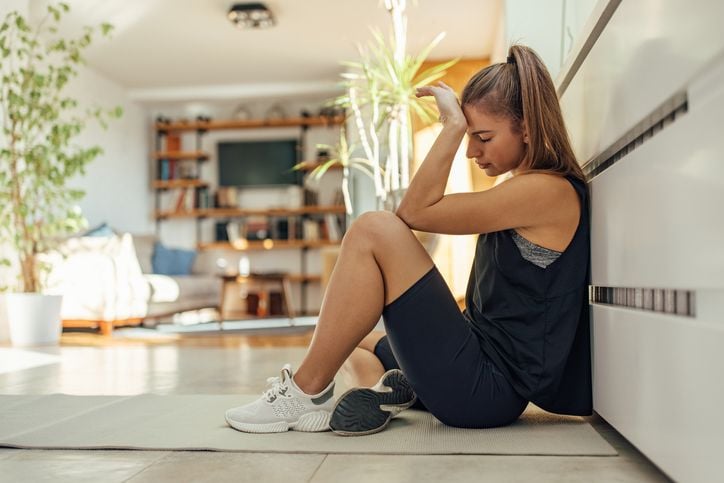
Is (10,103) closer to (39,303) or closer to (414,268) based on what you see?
(39,303)

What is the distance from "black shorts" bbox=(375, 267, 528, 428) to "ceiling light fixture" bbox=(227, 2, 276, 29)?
5.04 m

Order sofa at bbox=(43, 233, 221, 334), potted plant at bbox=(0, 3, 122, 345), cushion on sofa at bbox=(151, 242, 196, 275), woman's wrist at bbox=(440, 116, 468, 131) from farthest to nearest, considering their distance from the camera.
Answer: cushion on sofa at bbox=(151, 242, 196, 275)
sofa at bbox=(43, 233, 221, 334)
potted plant at bbox=(0, 3, 122, 345)
woman's wrist at bbox=(440, 116, 468, 131)

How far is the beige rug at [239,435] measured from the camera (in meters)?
1.48

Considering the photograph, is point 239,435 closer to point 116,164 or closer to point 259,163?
point 116,164

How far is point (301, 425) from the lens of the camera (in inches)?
65.4

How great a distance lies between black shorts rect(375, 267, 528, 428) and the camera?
5.01 feet

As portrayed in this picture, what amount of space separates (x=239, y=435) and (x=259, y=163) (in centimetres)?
777

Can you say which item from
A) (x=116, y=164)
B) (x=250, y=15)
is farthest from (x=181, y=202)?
(x=250, y=15)

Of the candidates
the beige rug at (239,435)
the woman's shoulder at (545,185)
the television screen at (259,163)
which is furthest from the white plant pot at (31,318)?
the television screen at (259,163)

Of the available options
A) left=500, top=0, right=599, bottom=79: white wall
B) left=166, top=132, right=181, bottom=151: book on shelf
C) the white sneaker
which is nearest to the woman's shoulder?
the white sneaker

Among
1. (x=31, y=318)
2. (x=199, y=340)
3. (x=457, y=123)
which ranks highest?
(x=457, y=123)

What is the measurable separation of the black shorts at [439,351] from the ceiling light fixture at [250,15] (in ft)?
16.5

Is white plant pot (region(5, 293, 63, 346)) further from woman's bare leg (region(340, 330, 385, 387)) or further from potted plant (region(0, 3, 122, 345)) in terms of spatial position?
woman's bare leg (region(340, 330, 385, 387))

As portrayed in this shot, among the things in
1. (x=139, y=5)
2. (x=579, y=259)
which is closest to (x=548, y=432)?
(x=579, y=259)
